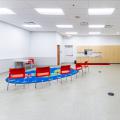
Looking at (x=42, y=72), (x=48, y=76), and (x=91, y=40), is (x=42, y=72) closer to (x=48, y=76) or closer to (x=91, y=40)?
(x=48, y=76)

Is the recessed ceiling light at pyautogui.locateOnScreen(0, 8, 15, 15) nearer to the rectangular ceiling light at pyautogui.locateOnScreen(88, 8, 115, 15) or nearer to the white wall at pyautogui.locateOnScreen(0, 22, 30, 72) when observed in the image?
the white wall at pyautogui.locateOnScreen(0, 22, 30, 72)

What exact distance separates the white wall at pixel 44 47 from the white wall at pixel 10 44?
136cm

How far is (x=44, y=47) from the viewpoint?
50.5ft

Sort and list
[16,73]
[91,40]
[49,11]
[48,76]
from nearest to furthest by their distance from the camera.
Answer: [16,73], [48,76], [49,11], [91,40]

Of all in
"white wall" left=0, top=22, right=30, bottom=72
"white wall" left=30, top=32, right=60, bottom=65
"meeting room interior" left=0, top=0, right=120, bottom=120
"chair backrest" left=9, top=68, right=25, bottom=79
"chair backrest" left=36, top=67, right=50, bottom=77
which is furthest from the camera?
"white wall" left=30, top=32, right=60, bottom=65

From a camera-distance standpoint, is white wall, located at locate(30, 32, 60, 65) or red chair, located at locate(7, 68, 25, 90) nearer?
red chair, located at locate(7, 68, 25, 90)

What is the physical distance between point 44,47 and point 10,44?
4360 millimetres

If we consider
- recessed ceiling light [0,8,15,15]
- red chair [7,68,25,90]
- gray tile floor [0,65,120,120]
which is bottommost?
gray tile floor [0,65,120,120]

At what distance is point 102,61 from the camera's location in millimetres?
18859

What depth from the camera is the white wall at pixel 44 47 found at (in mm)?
15312

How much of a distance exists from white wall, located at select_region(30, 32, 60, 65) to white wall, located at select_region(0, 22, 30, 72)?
4.47 feet

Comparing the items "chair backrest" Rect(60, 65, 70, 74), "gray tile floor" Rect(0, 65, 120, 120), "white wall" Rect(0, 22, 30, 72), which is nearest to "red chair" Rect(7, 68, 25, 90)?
"gray tile floor" Rect(0, 65, 120, 120)

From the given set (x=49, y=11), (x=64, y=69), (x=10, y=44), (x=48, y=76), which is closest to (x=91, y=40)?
(x=10, y=44)

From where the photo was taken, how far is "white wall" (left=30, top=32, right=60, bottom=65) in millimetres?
15312
